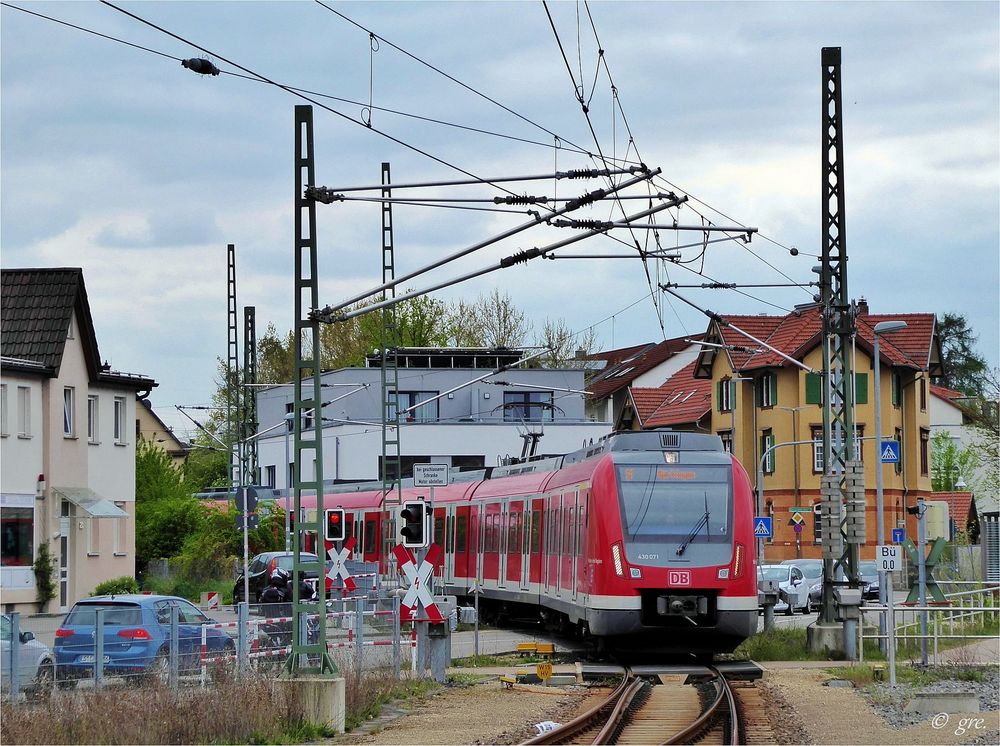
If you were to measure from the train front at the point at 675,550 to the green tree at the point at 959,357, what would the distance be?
306 ft

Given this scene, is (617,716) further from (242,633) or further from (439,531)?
(439,531)

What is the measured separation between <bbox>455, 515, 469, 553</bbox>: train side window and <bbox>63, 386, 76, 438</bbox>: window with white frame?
993 cm

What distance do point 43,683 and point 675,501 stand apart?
11.2m

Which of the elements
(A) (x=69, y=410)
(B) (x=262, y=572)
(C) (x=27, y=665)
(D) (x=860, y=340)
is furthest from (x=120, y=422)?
(D) (x=860, y=340)

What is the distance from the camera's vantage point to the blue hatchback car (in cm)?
1788

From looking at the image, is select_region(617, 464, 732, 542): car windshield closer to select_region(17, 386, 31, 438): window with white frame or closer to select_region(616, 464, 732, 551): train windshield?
select_region(616, 464, 732, 551): train windshield

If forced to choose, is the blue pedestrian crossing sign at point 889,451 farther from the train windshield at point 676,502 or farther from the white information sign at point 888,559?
the train windshield at point 676,502

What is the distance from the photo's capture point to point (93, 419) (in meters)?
43.8

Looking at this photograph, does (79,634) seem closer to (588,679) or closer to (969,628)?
(588,679)

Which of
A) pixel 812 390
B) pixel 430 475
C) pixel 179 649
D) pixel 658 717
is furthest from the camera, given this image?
pixel 812 390

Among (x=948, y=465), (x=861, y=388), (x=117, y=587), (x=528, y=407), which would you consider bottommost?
(x=117, y=587)

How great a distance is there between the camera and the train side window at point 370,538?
50675mm

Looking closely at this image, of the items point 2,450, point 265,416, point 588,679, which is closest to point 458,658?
point 588,679

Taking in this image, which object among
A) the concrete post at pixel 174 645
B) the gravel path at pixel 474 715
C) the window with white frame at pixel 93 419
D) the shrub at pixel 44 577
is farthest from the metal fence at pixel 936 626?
the window with white frame at pixel 93 419
